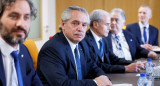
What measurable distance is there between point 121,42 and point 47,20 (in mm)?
3652

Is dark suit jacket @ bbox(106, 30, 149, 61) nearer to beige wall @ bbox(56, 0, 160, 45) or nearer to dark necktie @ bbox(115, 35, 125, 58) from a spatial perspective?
dark necktie @ bbox(115, 35, 125, 58)

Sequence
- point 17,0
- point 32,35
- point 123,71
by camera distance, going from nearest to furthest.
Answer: point 17,0, point 123,71, point 32,35

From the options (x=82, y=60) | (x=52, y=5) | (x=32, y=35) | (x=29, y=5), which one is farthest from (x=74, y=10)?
(x=52, y=5)

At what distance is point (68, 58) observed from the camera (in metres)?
2.15

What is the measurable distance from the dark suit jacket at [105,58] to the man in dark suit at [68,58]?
265 mm

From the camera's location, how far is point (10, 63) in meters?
1.39

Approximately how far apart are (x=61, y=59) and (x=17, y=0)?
884 millimetres

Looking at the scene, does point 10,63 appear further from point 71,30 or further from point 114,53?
point 114,53

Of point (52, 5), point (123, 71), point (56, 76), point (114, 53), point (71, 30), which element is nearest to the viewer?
point (56, 76)

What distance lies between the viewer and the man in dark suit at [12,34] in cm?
130

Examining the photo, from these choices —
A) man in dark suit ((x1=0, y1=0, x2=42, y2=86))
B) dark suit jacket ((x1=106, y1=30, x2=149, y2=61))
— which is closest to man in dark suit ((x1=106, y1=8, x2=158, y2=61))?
dark suit jacket ((x1=106, y1=30, x2=149, y2=61))

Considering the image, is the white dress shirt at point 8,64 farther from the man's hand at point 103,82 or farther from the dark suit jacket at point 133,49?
the dark suit jacket at point 133,49

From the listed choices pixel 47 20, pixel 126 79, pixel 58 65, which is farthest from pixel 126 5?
pixel 58 65

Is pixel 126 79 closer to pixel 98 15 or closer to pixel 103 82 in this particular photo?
pixel 103 82
